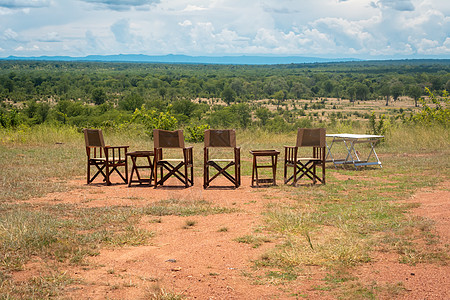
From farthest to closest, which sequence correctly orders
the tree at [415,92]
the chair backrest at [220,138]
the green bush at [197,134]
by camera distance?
the tree at [415,92] → the green bush at [197,134] → the chair backrest at [220,138]

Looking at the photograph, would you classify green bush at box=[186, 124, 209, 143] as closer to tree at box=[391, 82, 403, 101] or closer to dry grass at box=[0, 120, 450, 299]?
dry grass at box=[0, 120, 450, 299]

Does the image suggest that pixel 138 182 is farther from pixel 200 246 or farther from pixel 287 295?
pixel 287 295

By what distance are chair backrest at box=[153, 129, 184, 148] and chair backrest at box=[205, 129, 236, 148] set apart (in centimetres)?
45

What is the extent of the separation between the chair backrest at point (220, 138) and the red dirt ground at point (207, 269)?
2.10 m

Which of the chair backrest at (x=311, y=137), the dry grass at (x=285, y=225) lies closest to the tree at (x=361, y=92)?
the dry grass at (x=285, y=225)

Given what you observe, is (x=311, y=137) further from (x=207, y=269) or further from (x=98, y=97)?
(x=98, y=97)

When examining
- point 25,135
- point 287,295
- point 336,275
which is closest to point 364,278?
point 336,275

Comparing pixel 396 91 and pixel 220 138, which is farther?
pixel 396 91

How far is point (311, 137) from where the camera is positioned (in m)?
8.62

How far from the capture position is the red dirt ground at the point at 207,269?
3.88 meters

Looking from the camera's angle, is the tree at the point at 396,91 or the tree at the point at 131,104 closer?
the tree at the point at 131,104

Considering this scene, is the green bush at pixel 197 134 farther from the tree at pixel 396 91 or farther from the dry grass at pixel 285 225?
the tree at pixel 396 91

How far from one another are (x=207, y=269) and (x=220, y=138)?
416 cm

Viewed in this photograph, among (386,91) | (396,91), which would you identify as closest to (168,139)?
(396,91)
